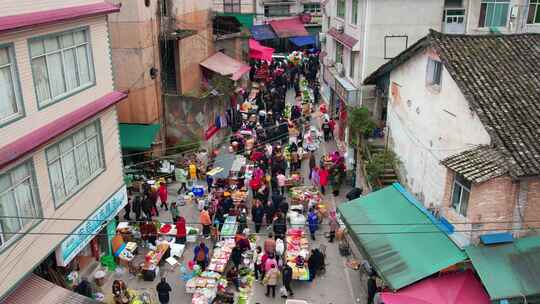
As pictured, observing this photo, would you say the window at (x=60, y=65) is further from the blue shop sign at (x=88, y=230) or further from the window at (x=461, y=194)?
→ the window at (x=461, y=194)

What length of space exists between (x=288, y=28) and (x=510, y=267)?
4154 centimetres

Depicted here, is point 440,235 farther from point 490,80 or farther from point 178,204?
point 178,204

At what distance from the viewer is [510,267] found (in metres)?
12.4

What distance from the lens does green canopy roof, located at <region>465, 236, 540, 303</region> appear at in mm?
11922

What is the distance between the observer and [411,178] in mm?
17266

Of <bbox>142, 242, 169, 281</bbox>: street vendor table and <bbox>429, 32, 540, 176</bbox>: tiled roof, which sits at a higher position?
<bbox>429, 32, 540, 176</bbox>: tiled roof

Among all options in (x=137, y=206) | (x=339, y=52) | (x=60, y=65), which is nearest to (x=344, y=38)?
(x=339, y=52)

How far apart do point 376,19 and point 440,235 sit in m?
11.6

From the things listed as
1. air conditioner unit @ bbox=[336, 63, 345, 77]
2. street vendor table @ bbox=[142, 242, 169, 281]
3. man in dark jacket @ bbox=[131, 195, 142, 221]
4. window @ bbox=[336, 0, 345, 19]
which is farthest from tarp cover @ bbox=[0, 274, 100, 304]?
window @ bbox=[336, 0, 345, 19]

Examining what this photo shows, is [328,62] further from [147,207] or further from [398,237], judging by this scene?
[398,237]

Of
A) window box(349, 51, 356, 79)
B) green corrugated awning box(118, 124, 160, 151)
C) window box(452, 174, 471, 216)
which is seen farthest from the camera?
window box(349, 51, 356, 79)

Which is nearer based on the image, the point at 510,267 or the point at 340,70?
the point at 510,267

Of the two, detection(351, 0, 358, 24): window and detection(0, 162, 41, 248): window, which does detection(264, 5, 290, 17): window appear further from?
detection(0, 162, 41, 248): window

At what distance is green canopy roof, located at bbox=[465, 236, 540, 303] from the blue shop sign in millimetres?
10679
